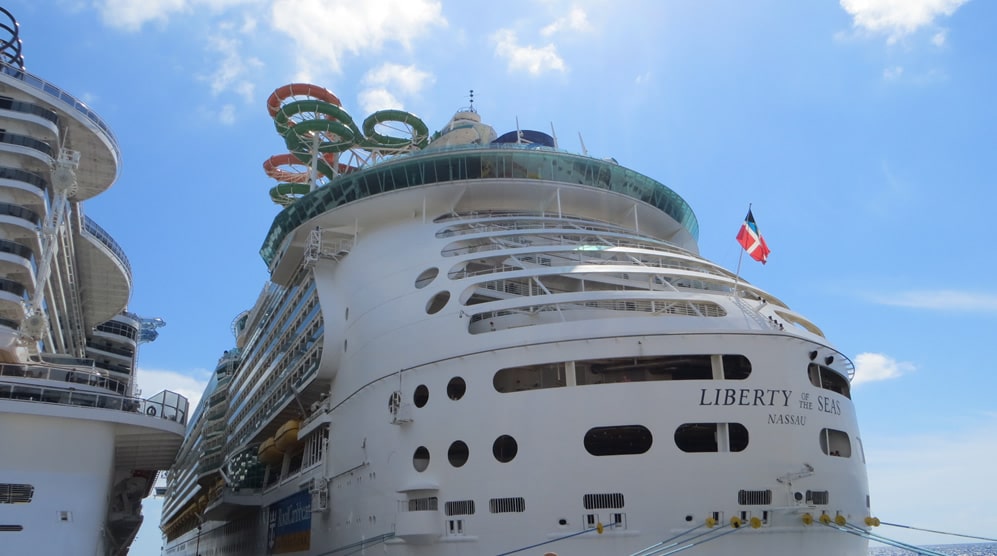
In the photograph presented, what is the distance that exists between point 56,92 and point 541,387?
18255mm

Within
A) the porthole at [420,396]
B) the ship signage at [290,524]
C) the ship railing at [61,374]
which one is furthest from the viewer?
the ship signage at [290,524]

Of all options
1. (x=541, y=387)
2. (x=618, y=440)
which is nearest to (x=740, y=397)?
(x=618, y=440)

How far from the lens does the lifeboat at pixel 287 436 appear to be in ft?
74.8

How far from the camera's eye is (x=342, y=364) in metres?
19.7

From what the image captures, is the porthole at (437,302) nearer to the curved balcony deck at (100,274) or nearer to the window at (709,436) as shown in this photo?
the window at (709,436)

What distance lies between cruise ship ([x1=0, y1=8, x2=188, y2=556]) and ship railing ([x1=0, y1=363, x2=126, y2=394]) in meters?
0.03

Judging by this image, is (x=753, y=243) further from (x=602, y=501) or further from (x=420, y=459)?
(x=420, y=459)

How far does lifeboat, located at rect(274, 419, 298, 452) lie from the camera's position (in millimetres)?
22812

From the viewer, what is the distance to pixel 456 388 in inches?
615

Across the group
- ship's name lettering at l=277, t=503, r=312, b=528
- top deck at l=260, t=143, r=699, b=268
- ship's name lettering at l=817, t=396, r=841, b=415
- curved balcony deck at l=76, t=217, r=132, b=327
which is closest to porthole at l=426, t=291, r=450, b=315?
top deck at l=260, t=143, r=699, b=268

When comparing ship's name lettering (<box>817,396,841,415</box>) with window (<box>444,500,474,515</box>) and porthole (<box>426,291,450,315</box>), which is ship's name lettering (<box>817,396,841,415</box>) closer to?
window (<box>444,500,474,515</box>)

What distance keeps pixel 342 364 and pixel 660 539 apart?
387 inches

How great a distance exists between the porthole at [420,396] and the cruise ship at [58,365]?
5942 mm

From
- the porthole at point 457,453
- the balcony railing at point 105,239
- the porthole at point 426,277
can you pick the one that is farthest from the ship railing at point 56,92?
the porthole at point 457,453
